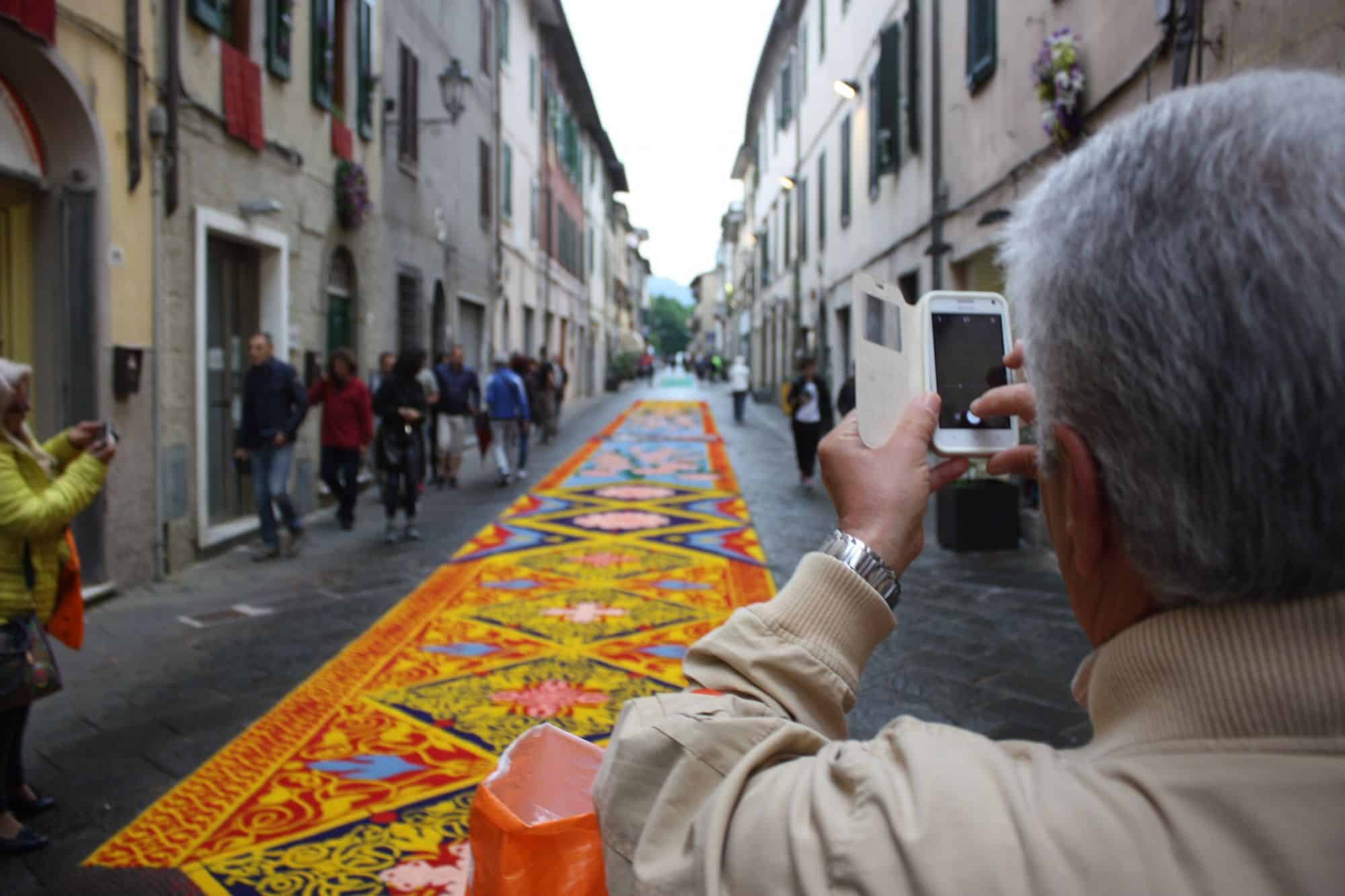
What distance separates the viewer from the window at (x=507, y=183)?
2009 cm

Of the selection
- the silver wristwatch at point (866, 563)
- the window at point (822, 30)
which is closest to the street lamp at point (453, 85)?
the window at point (822, 30)


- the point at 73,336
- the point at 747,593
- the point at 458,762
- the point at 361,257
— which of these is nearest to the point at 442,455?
the point at 361,257

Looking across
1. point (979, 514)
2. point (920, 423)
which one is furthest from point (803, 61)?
point (920, 423)

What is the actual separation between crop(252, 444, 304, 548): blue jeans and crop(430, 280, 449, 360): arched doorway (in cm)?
765

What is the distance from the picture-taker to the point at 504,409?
1223 cm

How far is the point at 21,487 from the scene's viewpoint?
3186 millimetres

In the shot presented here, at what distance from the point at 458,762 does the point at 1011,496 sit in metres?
5.05

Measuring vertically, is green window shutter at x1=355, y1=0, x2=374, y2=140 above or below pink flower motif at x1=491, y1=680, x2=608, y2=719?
above

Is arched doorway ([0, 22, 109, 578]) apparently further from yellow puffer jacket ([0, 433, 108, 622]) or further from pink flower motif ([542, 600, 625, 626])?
yellow puffer jacket ([0, 433, 108, 622])

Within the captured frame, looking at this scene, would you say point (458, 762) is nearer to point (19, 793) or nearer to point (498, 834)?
point (19, 793)

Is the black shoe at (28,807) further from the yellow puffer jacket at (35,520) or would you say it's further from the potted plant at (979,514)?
the potted plant at (979,514)

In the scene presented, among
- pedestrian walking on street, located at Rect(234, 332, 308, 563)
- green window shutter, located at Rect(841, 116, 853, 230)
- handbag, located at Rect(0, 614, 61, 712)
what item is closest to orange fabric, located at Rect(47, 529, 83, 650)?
Answer: handbag, located at Rect(0, 614, 61, 712)

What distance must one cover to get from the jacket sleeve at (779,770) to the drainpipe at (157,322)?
700cm

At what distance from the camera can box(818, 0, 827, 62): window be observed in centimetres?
1873
